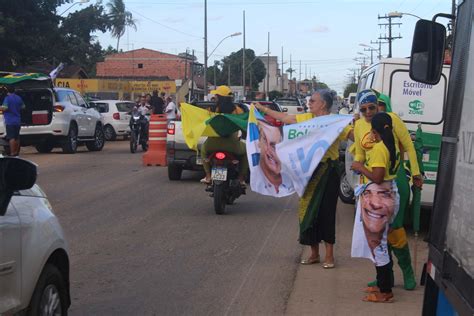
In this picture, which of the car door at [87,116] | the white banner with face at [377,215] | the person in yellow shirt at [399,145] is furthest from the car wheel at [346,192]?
the car door at [87,116]

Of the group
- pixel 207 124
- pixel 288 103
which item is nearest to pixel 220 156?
pixel 207 124

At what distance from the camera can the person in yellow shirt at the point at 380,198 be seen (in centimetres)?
585

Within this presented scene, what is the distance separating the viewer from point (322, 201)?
7363 mm

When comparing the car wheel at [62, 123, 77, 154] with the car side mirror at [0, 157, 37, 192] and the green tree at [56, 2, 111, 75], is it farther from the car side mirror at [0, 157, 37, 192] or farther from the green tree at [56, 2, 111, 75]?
the green tree at [56, 2, 111, 75]

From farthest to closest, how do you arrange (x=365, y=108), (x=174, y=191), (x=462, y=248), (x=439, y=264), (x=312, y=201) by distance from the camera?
1. (x=174, y=191)
2. (x=312, y=201)
3. (x=365, y=108)
4. (x=439, y=264)
5. (x=462, y=248)

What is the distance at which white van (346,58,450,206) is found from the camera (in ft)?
29.3

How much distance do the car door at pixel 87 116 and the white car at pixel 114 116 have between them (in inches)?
154

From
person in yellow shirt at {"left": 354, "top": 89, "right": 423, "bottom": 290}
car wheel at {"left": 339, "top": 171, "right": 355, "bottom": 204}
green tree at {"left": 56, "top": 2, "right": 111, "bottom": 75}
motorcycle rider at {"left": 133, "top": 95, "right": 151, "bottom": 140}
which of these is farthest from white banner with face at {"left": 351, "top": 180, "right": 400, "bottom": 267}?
green tree at {"left": 56, "top": 2, "right": 111, "bottom": 75}

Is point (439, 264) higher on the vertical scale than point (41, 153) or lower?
higher

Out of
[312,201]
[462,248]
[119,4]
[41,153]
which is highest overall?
[119,4]

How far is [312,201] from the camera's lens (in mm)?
7344

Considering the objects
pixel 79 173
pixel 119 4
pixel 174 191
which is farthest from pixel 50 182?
pixel 119 4

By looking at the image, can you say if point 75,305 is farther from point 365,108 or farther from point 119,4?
point 119,4

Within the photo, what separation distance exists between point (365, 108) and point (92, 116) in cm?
1661
